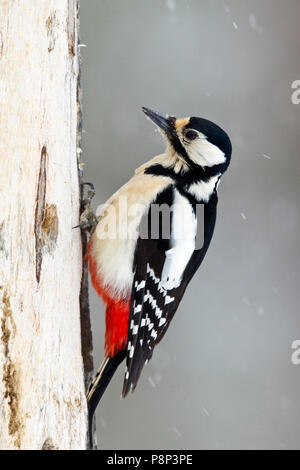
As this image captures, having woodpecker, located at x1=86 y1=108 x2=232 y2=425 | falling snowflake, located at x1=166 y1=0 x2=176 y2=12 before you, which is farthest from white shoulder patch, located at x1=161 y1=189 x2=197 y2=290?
falling snowflake, located at x1=166 y1=0 x2=176 y2=12

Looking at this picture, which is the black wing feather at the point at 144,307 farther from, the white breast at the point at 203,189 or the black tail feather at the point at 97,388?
the white breast at the point at 203,189

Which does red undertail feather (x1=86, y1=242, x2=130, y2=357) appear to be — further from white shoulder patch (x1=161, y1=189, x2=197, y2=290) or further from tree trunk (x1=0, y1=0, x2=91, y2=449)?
tree trunk (x1=0, y1=0, x2=91, y2=449)

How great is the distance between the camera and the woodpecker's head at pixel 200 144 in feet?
10.7

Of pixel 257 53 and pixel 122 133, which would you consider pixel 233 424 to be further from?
pixel 257 53

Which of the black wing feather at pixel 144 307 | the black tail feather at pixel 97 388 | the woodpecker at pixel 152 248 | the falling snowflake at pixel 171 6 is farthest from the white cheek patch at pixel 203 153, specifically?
the falling snowflake at pixel 171 6

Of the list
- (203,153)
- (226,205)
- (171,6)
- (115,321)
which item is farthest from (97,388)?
(171,6)

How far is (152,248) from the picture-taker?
3.19 m

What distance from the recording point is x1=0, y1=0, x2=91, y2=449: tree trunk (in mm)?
2547

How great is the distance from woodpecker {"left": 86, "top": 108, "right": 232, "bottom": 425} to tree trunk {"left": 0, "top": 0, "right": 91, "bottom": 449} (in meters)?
0.26

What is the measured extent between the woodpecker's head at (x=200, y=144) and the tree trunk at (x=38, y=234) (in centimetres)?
57

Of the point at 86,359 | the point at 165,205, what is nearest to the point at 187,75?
the point at 165,205

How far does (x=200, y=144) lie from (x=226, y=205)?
1.79 meters

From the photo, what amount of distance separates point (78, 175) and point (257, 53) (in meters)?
2.61

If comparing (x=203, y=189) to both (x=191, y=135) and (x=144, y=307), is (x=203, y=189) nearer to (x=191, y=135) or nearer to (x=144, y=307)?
(x=191, y=135)
